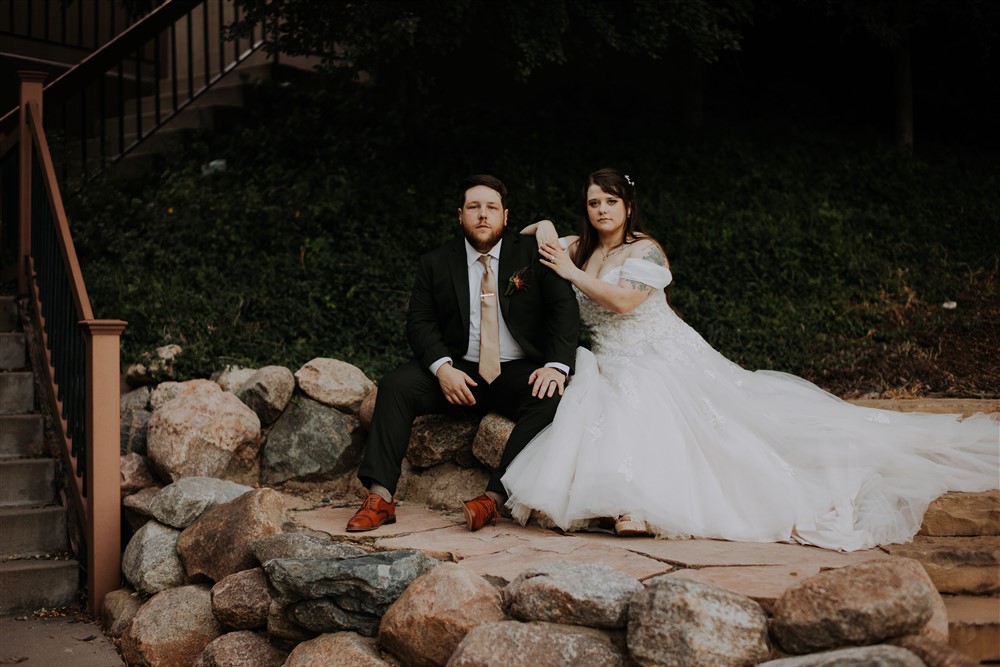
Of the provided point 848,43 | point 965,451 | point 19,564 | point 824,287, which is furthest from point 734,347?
point 848,43

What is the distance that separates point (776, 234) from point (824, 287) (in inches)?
29.0

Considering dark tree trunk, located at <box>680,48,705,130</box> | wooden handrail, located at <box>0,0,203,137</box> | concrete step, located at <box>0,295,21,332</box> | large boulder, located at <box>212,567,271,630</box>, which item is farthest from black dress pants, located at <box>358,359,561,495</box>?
dark tree trunk, located at <box>680,48,705,130</box>

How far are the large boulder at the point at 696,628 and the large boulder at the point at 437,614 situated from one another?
548 millimetres

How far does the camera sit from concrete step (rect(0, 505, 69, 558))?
4.45m

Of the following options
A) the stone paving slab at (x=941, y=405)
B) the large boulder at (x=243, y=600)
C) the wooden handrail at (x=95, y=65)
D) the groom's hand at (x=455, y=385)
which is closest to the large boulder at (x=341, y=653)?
the large boulder at (x=243, y=600)

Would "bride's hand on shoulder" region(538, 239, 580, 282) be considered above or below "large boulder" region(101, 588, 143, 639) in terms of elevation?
above

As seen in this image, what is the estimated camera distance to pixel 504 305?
172 inches

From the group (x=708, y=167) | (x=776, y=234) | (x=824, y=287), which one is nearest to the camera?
(x=824, y=287)

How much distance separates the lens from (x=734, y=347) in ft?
21.0

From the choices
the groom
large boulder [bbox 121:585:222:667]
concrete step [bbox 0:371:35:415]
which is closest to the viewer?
large boulder [bbox 121:585:222:667]

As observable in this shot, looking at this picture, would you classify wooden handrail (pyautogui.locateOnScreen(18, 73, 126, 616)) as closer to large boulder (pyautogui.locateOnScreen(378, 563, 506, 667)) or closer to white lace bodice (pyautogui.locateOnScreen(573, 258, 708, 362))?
large boulder (pyautogui.locateOnScreen(378, 563, 506, 667))

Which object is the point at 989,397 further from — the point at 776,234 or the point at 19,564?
the point at 19,564

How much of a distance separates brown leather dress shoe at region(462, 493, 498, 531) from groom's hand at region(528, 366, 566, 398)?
52 cm

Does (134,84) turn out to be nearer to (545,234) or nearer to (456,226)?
(456,226)
